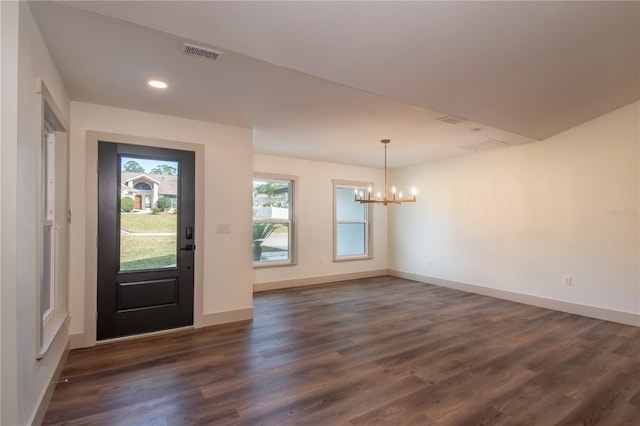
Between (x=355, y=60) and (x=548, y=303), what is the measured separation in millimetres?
4752

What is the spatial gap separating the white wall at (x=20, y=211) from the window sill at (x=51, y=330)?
0.12m

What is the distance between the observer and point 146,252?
12.2 ft

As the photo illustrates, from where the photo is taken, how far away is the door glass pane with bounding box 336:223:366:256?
23.6 feet

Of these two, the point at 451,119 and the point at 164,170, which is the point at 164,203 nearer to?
the point at 164,170

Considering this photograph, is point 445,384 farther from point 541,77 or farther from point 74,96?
point 74,96

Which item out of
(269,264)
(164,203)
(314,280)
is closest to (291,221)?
(269,264)

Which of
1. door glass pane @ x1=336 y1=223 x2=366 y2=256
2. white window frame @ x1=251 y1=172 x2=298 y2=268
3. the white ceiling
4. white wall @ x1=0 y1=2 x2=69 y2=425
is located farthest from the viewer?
door glass pane @ x1=336 y1=223 x2=366 y2=256

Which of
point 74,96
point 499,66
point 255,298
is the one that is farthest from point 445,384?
point 74,96

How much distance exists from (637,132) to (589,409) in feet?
11.9

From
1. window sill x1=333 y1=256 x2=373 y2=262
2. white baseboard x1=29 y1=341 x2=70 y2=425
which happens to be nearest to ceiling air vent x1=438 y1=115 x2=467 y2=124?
window sill x1=333 y1=256 x2=373 y2=262

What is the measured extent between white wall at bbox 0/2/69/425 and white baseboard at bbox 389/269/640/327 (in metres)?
5.98

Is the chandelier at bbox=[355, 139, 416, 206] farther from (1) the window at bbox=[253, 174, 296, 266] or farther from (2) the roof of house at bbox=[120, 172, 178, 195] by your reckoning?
(2) the roof of house at bbox=[120, 172, 178, 195]

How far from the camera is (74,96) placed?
126 inches

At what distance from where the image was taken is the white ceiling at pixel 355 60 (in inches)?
76.8
